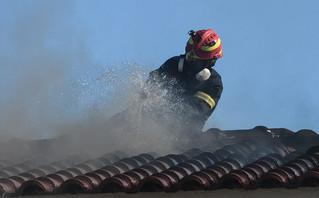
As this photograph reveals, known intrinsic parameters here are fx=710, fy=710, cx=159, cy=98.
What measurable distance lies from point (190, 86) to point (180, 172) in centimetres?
527

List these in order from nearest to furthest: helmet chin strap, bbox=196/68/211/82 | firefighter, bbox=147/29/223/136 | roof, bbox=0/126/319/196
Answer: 1. roof, bbox=0/126/319/196
2. firefighter, bbox=147/29/223/136
3. helmet chin strap, bbox=196/68/211/82

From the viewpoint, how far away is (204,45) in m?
13.1

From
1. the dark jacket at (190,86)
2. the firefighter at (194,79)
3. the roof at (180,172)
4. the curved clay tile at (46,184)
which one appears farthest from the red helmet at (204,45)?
the curved clay tile at (46,184)

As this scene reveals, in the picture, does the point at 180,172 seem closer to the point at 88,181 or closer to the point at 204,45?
the point at 88,181

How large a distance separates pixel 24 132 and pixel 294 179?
328 inches

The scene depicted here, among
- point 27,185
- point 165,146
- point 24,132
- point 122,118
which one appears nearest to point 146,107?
point 122,118

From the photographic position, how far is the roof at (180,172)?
715cm

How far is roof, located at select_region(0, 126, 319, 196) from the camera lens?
715cm

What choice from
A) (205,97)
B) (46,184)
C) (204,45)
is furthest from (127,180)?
(204,45)

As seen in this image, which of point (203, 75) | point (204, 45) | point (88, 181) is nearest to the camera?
point (88, 181)

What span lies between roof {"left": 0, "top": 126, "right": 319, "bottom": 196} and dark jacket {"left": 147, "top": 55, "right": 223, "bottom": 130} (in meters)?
1.88

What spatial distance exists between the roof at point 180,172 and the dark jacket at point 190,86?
6.17 feet

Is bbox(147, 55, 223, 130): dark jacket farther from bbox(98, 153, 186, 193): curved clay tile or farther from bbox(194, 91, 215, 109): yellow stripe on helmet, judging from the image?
bbox(98, 153, 186, 193): curved clay tile

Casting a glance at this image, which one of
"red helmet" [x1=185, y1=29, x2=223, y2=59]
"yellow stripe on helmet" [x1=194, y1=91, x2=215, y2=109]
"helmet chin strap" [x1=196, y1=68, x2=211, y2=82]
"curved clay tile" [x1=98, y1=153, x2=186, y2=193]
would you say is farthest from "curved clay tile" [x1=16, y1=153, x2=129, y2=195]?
"red helmet" [x1=185, y1=29, x2=223, y2=59]
